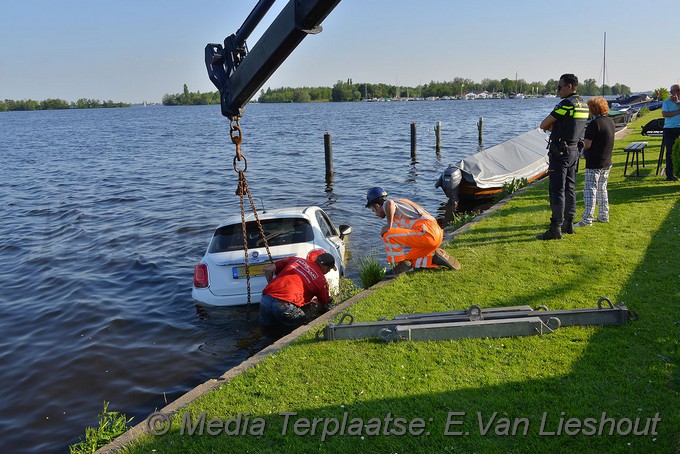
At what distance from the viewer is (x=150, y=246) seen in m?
13.4

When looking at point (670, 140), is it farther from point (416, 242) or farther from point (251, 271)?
point (251, 271)

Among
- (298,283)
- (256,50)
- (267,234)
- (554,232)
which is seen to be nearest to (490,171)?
(554,232)

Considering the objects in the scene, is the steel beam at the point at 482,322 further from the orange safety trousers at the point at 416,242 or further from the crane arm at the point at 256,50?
the crane arm at the point at 256,50

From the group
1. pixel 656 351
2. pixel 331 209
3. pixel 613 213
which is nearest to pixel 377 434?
pixel 656 351

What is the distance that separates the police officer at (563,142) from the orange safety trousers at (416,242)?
2.23 m

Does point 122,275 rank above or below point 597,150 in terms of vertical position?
below

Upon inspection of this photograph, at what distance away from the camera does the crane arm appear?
15.6ft

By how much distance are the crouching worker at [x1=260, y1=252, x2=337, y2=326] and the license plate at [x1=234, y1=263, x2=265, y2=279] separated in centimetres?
21

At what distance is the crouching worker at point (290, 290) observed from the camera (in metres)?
6.70

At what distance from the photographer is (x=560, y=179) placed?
27.0 feet

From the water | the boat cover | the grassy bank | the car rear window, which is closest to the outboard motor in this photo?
the boat cover

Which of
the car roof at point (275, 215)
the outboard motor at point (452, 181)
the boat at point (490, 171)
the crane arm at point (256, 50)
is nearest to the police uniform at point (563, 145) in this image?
the car roof at point (275, 215)

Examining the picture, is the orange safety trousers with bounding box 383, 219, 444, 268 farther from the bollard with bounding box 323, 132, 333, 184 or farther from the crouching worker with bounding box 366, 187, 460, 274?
the bollard with bounding box 323, 132, 333, 184

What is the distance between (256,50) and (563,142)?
5.17 meters
